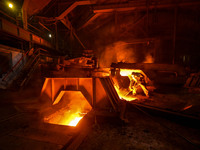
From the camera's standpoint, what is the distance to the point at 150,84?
6.15 meters

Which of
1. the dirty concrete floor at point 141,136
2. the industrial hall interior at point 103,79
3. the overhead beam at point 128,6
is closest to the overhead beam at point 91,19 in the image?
the industrial hall interior at point 103,79

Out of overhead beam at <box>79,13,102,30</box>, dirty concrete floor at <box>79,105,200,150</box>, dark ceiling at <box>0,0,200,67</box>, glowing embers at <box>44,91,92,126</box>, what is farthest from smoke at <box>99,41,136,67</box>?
dirty concrete floor at <box>79,105,200,150</box>

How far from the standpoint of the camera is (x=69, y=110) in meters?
4.62

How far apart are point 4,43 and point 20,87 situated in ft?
14.7

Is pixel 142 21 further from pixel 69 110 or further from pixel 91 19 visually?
pixel 69 110

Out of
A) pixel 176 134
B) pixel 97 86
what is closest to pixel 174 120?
pixel 176 134

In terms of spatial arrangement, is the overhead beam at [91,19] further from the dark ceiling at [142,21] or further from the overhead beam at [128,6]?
the overhead beam at [128,6]

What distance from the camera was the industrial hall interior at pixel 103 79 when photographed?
2553mm

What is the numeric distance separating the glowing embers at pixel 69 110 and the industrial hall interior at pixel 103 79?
0.12 feet

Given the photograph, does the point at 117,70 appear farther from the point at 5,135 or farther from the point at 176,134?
the point at 5,135

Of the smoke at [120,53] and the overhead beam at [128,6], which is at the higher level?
the overhead beam at [128,6]

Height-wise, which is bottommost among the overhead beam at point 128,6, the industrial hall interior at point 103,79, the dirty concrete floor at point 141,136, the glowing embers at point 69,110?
the glowing embers at point 69,110

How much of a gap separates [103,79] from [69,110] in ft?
7.28

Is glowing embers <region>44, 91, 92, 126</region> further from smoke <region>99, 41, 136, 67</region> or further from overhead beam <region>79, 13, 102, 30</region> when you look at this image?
overhead beam <region>79, 13, 102, 30</region>
